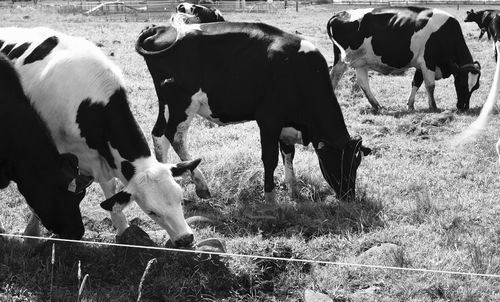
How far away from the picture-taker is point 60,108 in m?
6.15

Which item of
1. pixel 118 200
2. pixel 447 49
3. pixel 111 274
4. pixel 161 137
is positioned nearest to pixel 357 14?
pixel 447 49

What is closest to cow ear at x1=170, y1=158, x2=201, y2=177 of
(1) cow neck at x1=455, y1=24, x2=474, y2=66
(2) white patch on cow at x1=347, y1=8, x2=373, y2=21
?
(2) white patch on cow at x1=347, y1=8, x2=373, y2=21

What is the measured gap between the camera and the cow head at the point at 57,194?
17.8 ft

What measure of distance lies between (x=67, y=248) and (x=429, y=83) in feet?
28.5

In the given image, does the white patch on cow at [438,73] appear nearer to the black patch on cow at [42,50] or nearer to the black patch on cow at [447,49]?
the black patch on cow at [447,49]

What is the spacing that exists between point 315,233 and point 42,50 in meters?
3.20

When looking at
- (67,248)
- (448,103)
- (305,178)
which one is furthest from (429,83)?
(67,248)

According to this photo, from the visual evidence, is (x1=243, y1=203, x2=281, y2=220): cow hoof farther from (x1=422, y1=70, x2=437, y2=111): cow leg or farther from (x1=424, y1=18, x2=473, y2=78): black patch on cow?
(x1=424, y1=18, x2=473, y2=78): black patch on cow

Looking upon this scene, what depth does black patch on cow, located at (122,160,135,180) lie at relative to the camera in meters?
5.83

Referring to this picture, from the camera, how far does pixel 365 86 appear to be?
1269 centimetres

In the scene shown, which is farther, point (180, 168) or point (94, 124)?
point (94, 124)

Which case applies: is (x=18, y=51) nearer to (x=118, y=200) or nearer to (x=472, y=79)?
(x=118, y=200)

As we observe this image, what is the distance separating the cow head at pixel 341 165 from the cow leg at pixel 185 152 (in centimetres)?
136

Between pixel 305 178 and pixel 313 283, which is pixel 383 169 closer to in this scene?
pixel 305 178
